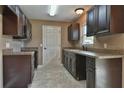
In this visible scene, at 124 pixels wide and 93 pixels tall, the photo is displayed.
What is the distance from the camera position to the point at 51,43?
7457 mm

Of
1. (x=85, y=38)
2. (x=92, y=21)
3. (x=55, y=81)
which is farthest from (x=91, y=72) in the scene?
(x=85, y=38)

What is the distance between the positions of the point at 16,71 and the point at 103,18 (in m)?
2.33

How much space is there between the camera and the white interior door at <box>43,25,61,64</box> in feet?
24.2

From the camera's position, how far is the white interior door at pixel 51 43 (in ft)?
24.2

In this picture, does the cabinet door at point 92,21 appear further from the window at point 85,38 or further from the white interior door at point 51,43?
the white interior door at point 51,43

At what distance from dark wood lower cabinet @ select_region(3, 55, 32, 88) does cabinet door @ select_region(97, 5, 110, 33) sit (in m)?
1.85

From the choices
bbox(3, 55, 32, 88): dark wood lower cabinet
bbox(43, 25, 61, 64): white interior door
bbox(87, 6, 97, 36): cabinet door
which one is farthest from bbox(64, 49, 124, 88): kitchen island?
bbox(43, 25, 61, 64): white interior door

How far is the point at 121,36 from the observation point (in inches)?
112

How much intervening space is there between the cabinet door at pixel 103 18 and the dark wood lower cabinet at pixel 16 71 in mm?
1847

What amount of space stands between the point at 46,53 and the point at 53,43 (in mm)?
660

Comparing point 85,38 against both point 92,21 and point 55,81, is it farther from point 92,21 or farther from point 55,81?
point 55,81
